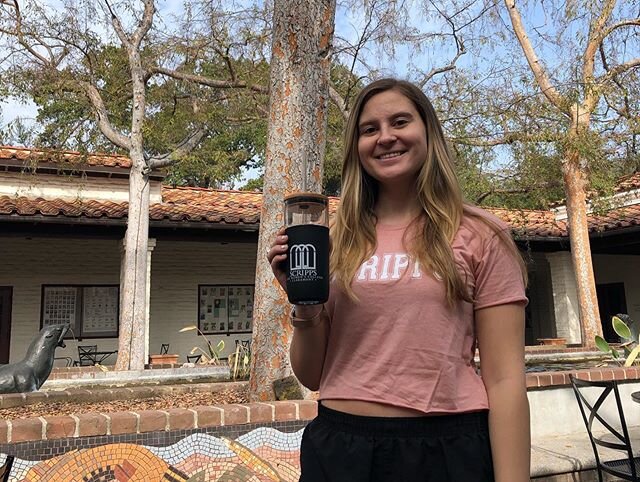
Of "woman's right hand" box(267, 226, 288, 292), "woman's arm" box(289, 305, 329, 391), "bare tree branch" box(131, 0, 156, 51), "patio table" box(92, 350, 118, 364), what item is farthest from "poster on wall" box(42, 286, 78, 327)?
"woman's right hand" box(267, 226, 288, 292)

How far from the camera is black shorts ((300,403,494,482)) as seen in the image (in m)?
1.09

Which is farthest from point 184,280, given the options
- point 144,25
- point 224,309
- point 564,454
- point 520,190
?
point 564,454

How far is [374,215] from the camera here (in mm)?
1397

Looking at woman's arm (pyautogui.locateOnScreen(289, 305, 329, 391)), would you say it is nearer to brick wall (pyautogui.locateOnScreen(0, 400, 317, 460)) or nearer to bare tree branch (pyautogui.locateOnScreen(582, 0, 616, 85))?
brick wall (pyautogui.locateOnScreen(0, 400, 317, 460))

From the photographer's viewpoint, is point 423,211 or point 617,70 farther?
point 617,70

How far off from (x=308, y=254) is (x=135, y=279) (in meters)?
6.80

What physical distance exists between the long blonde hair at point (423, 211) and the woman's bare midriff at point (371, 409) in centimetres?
24

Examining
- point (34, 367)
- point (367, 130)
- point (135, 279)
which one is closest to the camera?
point (367, 130)

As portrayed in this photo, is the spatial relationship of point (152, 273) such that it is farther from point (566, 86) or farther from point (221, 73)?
point (566, 86)

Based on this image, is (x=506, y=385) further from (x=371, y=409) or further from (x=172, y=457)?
(x=172, y=457)

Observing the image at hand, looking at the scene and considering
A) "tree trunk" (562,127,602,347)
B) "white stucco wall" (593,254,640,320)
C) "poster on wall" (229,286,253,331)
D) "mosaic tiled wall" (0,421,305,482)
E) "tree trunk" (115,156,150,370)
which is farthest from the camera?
"white stucco wall" (593,254,640,320)

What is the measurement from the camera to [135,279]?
743cm

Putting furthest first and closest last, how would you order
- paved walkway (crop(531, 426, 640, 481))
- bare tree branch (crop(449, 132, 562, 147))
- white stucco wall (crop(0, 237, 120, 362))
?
white stucco wall (crop(0, 237, 120, 362)), bare tree branch (crop(449, 132, 562, 147)), paved walkway (crop(531, 426, 640, 481))

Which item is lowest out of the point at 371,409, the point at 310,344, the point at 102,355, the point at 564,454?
the point at 564,454
